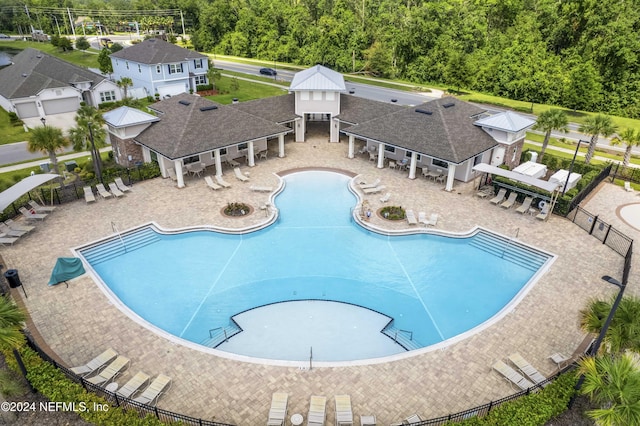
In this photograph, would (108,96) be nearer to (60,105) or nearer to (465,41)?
(60,105)

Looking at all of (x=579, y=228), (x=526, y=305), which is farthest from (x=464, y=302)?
(x=579, y=228)

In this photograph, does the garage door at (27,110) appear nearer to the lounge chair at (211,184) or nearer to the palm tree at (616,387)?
the lounge chair at (211,184)

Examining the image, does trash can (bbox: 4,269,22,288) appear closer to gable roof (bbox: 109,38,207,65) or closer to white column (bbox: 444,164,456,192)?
white column (bbox: 444,164,456,192)

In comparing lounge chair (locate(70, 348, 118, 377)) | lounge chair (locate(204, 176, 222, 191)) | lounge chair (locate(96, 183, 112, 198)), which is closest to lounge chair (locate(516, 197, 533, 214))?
lounge chair (locate(204, 176, 222, 191))

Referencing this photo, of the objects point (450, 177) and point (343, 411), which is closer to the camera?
point (343, 411)

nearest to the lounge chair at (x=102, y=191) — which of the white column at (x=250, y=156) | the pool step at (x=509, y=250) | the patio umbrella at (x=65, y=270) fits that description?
the patio umbrella at (x=65, y=270)

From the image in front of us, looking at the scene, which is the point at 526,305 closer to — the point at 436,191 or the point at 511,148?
the point at 436,191

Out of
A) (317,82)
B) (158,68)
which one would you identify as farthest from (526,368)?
(158,68)
